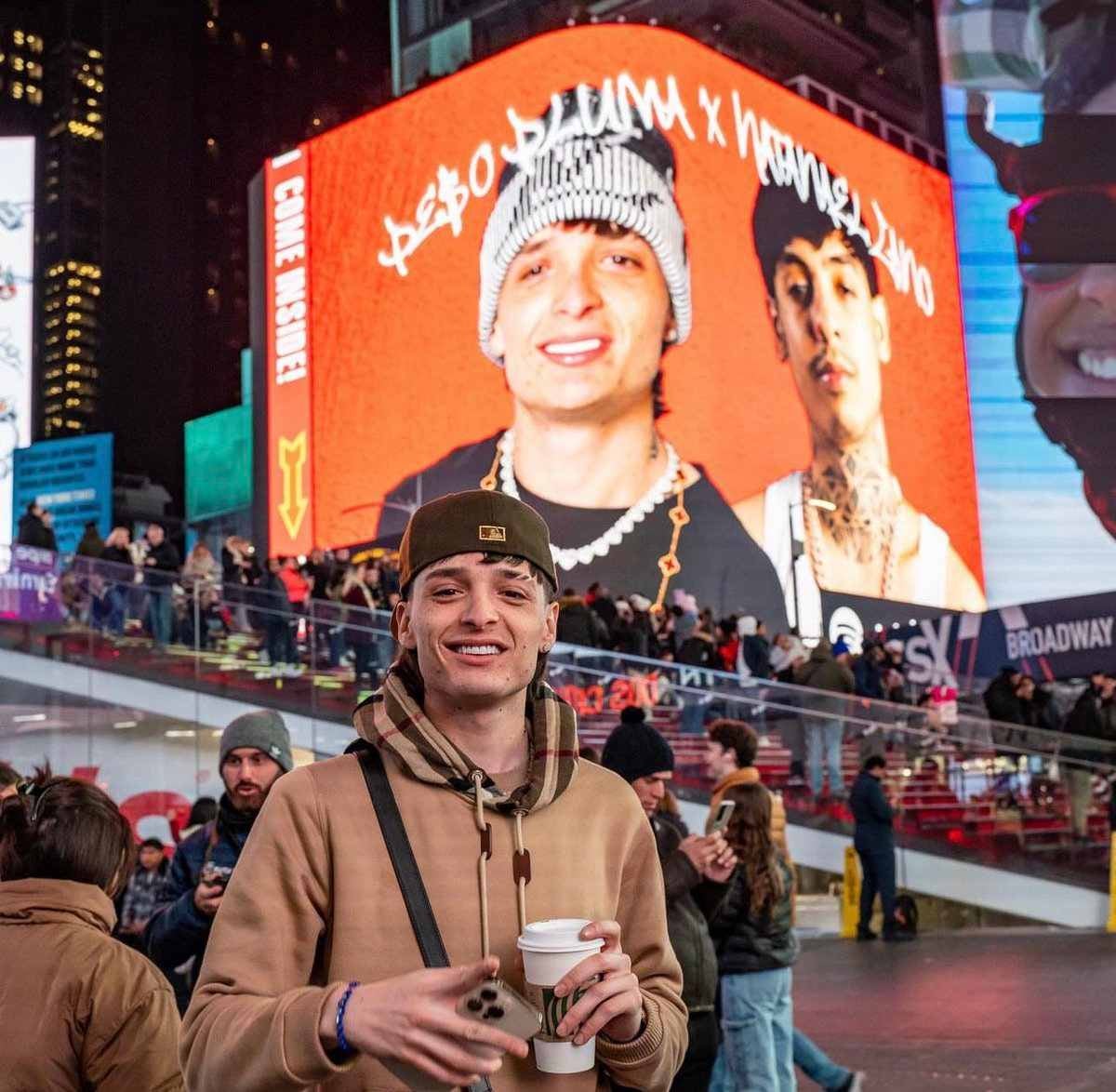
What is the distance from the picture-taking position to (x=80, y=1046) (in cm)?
272

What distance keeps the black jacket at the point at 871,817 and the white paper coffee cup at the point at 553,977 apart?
36.9ft

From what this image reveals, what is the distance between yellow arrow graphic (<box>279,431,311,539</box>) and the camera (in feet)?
107

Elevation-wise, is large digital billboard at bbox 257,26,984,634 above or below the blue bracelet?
above

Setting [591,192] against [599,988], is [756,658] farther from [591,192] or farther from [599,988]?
[599,988]

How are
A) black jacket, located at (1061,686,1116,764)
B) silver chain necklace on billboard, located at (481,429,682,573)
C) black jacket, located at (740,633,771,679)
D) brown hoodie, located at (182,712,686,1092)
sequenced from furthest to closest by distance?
silver chain necklace on billboard, located at (481,429,682,573)
black jacket, located at (740,633,771,679)
black jacket, located at (1061,686,1116,764)
brown hoodie, located at (182,712,686,1092)

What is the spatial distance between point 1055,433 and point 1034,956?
28966 millimetres

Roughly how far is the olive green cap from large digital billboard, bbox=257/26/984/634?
2790cm

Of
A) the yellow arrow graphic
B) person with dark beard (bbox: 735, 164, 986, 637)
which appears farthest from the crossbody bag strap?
the yellow arrow graphic

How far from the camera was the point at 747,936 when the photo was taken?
17.6 feet

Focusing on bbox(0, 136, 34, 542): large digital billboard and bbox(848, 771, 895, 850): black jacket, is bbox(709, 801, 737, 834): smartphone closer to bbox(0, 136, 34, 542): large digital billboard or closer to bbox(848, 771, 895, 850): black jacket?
bbox(848, 771, 895, 850): black jacket

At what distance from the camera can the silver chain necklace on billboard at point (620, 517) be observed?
3066 cm

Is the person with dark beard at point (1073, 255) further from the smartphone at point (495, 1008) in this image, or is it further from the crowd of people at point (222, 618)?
the smartphone at point (495, 1008)

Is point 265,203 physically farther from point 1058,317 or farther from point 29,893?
point 29,893

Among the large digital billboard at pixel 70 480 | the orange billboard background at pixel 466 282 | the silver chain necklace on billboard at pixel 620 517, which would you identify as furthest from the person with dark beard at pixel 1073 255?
the large digital billboard at pixel 70 480
